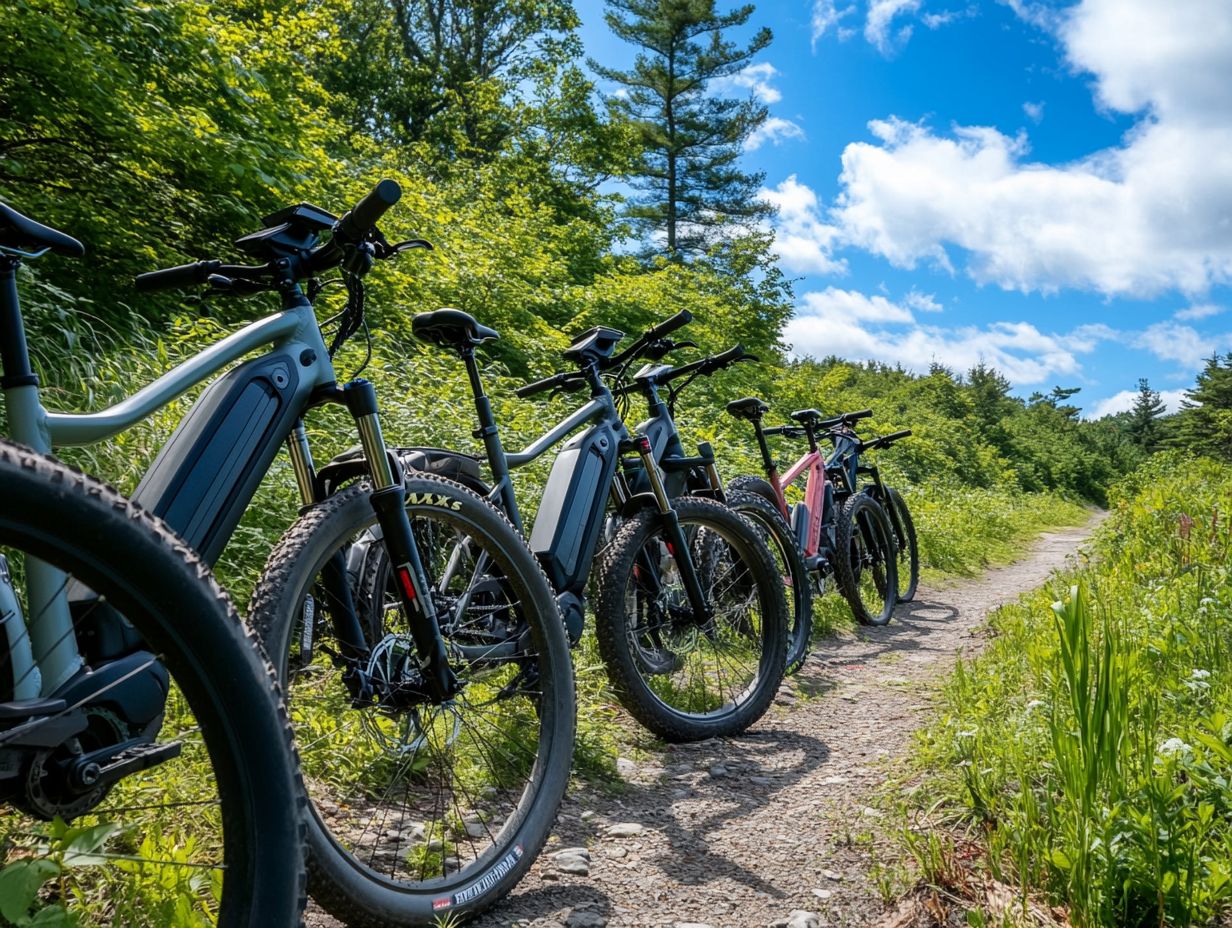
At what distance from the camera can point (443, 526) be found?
2229mm

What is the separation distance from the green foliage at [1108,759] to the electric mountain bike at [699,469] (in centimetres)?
81

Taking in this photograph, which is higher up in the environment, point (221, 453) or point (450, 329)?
point (450, 329)

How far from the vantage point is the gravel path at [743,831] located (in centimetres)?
194

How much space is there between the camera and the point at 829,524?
18.6 feet

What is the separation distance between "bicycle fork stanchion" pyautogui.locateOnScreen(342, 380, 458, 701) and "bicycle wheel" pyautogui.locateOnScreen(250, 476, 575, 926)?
52 mm

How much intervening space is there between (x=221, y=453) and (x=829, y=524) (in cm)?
460

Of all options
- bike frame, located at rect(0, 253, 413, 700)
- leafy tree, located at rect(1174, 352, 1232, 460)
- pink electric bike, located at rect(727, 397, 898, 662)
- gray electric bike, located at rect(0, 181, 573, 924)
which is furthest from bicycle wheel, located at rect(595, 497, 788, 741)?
leafy tree, located at rect(1174, 352, 1232, 460)

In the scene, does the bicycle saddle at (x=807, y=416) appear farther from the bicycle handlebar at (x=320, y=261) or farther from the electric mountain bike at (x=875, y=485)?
the bicycle handlebar at (x=320, y=261)

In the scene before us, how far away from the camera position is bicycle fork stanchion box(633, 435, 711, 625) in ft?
10.4

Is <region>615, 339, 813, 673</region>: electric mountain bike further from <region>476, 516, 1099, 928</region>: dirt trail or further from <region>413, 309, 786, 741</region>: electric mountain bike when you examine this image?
<region>476, 516, 1099, 928</region>: dirt trail

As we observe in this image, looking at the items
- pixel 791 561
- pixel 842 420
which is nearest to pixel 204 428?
pixel 791 561

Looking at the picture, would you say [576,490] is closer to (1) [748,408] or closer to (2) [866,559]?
(1) [748,408]

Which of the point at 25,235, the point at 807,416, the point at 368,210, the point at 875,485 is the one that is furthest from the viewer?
the point at 875,485

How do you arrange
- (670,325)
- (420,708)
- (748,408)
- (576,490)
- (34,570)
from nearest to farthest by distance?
(34,570), (420,708), (576,490), (670,325), (748,408)
